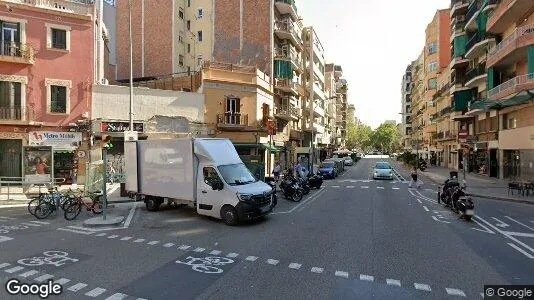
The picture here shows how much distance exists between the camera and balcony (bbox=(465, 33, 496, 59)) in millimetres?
34062

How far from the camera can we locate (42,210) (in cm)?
1409

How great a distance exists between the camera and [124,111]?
1007 inches

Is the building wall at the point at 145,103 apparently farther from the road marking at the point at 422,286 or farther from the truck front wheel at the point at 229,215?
the road marking at the point at 422,286

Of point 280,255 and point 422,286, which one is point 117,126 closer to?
point 280,255

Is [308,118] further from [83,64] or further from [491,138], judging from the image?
[83,64]

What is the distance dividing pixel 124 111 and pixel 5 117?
266 inches

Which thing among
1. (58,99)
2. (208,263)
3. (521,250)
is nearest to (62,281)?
(208,263)

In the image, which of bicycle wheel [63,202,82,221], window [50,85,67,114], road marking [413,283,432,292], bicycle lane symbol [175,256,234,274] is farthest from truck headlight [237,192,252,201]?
window [50,85,67,114]

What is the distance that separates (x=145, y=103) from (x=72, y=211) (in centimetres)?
1387

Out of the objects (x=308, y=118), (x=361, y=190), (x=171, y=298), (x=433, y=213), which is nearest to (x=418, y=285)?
(x=171, y=298)

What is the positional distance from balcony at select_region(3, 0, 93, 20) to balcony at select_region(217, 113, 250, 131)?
11577 millimetres

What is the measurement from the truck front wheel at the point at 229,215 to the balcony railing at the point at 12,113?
16.7m

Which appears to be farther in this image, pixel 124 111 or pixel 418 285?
pixel 124 111

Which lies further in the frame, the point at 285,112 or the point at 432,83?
the point at 432,83
